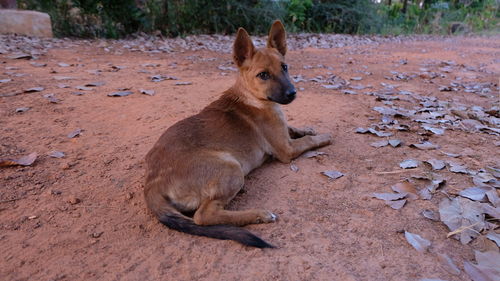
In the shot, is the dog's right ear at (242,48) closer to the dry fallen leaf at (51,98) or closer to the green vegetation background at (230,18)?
the dry fallen leaf at (51,98)

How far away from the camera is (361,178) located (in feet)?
11.7

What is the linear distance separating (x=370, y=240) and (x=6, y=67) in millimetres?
7710

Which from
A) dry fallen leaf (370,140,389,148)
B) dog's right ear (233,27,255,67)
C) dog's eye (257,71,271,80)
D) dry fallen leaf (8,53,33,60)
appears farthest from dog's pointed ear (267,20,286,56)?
dry fallen leaf (8,53,33,60)

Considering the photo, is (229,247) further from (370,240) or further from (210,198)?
(370,240)

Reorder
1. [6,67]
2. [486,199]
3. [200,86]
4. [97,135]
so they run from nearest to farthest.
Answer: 1. [486,199]
2. [97,135]
3. [200,86]
4. [6,67]

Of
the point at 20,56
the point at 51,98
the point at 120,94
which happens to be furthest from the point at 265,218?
the point at 20,56

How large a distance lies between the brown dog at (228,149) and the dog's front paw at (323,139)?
0.01 meters

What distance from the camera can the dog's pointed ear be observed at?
4457 millimetres

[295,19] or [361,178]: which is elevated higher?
[295,19]

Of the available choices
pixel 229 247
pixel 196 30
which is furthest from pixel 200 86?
pixel 196 30

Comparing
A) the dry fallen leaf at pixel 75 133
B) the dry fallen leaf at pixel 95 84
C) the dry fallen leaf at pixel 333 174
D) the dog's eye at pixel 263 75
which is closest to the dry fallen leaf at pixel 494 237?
the dry fallen leaf at pixel 333 174

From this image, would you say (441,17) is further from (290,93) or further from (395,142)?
(290,93)

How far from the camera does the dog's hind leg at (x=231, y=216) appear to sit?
2.90 m

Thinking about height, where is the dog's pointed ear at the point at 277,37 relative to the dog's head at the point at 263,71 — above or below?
above
